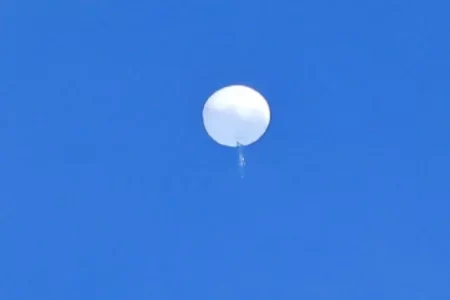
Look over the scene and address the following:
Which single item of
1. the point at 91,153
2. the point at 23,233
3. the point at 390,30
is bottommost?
the point at 23,233

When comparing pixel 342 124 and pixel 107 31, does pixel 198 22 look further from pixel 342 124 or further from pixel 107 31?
pixel 342 124

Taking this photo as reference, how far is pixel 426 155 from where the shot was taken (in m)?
2.27

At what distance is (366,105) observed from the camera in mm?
2275

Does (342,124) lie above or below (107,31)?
below

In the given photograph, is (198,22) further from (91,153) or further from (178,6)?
(91,153)

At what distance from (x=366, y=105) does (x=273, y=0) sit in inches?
12.9

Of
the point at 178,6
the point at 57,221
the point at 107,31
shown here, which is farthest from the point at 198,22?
the point at 57,221

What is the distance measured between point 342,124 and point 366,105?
72 mm

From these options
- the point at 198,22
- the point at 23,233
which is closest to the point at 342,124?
the point at 198,22

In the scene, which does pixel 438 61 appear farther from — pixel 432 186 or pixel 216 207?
pixel 216 207

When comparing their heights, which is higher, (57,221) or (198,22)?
(198,22)

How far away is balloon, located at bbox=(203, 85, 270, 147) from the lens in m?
1.94

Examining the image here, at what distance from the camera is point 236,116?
1.93m

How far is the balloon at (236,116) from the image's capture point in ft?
6.35
